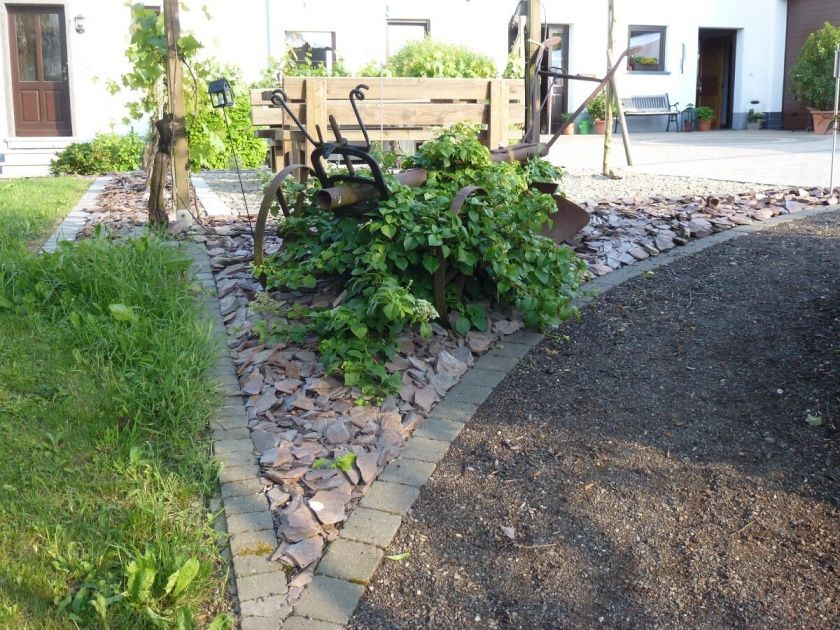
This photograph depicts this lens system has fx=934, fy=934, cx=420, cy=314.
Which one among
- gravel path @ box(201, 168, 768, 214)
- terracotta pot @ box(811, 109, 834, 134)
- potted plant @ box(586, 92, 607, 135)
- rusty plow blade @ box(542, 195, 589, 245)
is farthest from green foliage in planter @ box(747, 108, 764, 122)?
rusty plow blade @ box(542, 195, 589, 245)

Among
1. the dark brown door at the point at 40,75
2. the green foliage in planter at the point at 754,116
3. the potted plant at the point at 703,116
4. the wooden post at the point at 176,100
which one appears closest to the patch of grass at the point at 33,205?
the wooden post at the point at 176,100

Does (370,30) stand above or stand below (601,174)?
above

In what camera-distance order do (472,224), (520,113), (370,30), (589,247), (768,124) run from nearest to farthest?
(472,224) → (589,247) → (520,113) → (370,30) → (768,124)

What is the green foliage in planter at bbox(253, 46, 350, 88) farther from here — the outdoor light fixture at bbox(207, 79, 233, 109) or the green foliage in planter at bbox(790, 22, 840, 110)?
the green foliage in planter at bbox(790, 22, 840, 110)

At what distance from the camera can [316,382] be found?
365cm

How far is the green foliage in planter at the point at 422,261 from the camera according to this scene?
375 cm

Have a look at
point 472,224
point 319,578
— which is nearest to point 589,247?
point 472,224

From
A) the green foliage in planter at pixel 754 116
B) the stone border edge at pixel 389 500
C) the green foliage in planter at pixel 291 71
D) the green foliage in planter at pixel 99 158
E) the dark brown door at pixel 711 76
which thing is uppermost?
the dark brown door at pixel 711 76

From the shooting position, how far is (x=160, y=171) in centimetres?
648

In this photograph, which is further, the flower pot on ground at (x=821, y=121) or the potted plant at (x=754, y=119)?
the potted plant at (x=754, y=119)

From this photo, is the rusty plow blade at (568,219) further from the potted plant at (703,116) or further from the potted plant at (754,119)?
the potted plant at (754,119)

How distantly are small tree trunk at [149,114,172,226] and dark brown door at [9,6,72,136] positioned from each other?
10.9 meters

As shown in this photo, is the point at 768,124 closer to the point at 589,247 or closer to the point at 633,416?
the point at 589,247

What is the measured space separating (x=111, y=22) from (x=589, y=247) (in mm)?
12524
